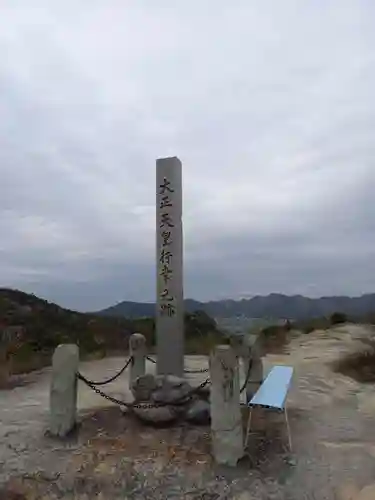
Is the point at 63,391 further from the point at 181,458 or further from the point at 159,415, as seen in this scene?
the point at 181,458

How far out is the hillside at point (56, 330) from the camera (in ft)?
43.4

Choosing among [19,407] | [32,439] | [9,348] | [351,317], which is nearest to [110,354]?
Result: [9,348]

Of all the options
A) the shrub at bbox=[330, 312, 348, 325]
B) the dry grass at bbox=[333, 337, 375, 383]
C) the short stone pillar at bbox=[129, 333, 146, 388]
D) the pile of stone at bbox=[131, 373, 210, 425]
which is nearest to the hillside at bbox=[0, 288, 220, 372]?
the short stone pillar at bbox=[129, 333, 146, 388]

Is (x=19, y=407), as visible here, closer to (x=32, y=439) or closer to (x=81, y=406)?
(x=81, y=406)

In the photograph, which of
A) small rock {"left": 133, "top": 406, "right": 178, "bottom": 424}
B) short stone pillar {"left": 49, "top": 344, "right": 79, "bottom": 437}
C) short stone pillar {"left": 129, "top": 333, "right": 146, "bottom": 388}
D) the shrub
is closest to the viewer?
short stone pillar {"left": 49, "top": 344, "right": 79, "bottom": 437}

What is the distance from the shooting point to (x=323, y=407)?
7945mm

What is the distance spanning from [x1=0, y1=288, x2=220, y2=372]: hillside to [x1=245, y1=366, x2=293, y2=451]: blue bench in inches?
291

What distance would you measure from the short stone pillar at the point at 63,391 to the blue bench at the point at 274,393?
7.24 ft

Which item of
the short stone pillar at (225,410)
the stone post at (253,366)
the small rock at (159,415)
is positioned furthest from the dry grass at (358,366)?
the short stone pillar at (225,410)

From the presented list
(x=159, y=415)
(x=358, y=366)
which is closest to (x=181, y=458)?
(x=159, y=415)

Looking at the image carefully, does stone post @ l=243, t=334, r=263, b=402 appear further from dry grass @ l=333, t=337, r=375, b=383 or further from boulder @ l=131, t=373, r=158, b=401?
dry grass @ l=333, t=337, r=375, b=383

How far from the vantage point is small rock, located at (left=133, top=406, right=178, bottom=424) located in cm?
648

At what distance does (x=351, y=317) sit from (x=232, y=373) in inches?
729

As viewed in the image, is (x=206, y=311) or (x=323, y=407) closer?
(x=323, y=407)
